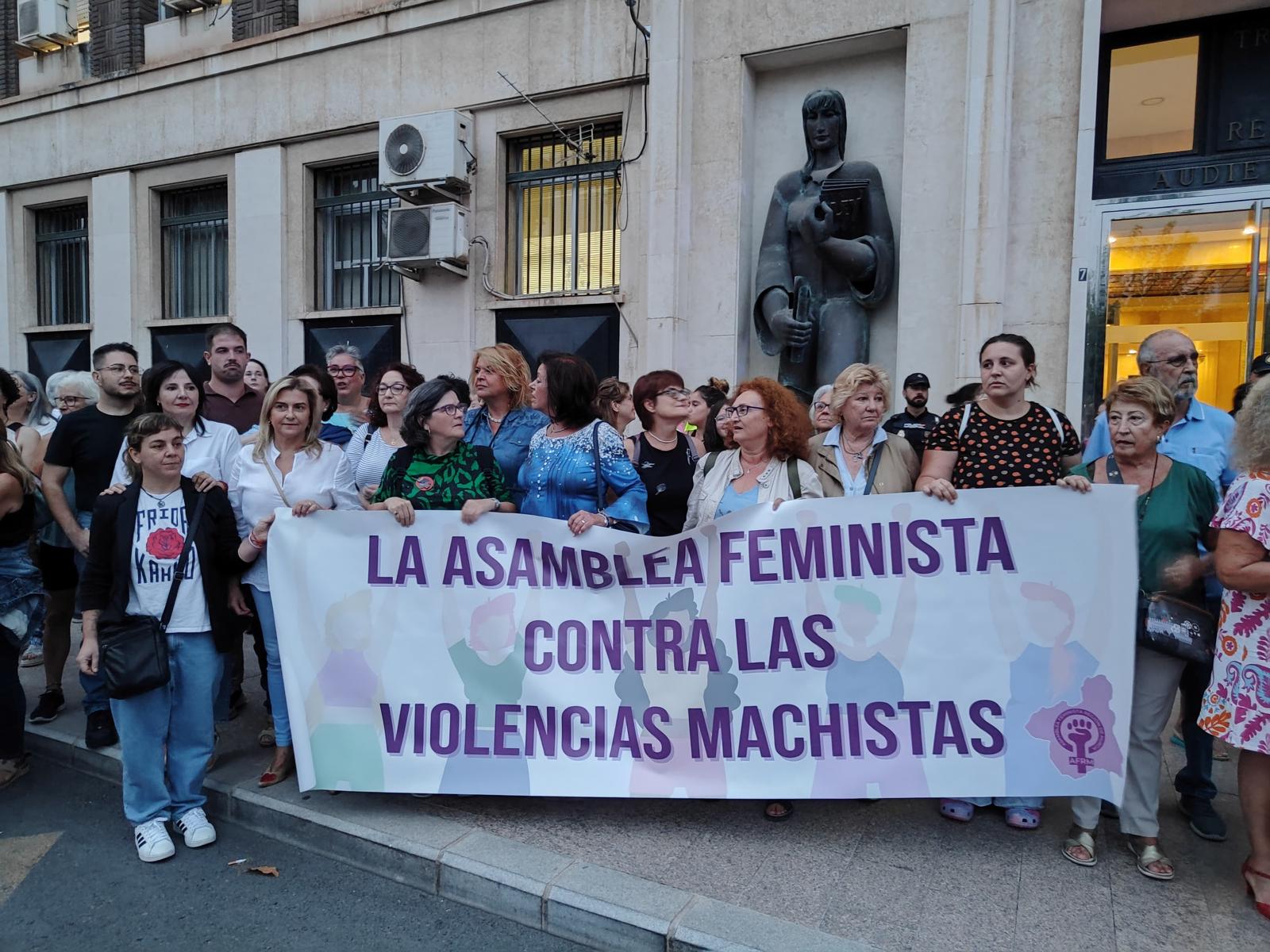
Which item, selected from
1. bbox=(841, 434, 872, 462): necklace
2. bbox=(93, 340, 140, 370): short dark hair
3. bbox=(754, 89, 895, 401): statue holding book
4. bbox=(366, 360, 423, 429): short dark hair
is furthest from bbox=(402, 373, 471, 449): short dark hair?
bbox=(754, 89, 895, 401): statue holding book

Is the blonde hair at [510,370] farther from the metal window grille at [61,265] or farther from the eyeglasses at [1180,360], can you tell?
the metal window grille at [61,265]

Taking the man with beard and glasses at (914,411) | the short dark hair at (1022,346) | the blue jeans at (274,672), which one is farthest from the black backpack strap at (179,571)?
the man with beard and glasses at (914,411)

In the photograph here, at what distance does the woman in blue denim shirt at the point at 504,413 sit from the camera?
14.0 feet

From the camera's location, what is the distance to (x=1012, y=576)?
333 centimetres

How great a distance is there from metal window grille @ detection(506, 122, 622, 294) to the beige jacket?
18.9ft

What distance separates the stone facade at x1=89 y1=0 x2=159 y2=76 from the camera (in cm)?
1215

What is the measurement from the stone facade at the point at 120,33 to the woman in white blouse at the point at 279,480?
11.3 meters

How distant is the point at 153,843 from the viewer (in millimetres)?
3477

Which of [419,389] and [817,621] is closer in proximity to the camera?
[817,621]

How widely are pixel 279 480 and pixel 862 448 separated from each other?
8.95 feet

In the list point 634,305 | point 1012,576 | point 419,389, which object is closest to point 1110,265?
point 634,305

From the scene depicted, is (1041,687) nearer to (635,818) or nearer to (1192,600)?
(1192,600)

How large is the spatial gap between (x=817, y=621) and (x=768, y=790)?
71 centimetres

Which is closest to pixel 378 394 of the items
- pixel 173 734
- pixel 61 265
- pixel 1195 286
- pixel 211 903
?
pixel 173 734
